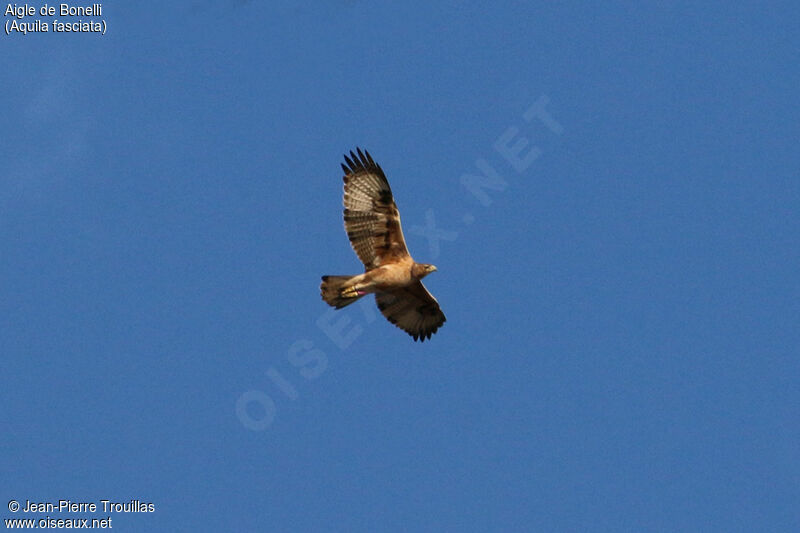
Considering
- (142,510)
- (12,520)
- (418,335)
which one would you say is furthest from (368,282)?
(12,520)

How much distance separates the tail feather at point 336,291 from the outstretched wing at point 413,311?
1794mm

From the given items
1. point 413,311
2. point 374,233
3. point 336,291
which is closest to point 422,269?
point 374,233

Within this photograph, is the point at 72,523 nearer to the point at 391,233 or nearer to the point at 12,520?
the point at 12,520

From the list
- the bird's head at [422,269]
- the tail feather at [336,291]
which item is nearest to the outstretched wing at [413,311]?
the bird's head at [422,269]

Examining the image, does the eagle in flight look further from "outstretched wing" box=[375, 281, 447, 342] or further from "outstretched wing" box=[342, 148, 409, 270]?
"outstretched wing" box=[375, 281, 447, 342]

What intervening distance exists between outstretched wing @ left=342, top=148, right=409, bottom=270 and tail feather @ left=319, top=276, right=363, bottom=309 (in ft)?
2.19

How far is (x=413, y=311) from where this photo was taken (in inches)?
964

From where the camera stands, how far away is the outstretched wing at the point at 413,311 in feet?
78.9

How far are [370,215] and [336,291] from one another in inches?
59.9

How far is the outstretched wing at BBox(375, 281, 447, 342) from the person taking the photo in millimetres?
24047

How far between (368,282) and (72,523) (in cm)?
741

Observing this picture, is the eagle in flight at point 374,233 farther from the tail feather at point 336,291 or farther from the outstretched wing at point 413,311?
the outstretched wing at point 413,311

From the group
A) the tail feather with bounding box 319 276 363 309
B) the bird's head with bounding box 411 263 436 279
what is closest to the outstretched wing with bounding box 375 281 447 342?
the bird's head with bounding box 411 263 436 279

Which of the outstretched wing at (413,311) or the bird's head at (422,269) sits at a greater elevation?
the outstretched wing at (413,311)
